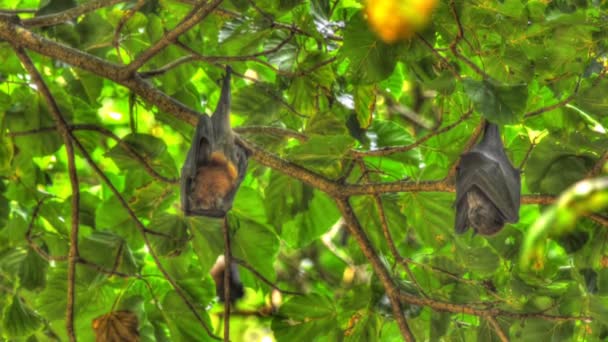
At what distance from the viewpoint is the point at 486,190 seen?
3.22m

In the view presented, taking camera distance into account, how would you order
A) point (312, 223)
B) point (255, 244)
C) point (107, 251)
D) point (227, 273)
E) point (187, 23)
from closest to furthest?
1. point (187, 23)
2. point (227, 273)
3. point (107, 251)
4. point (255, 244)
5. point (312, 223)

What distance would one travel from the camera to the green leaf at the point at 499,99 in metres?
2.70

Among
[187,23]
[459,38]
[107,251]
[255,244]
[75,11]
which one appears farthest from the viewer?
[255,244]

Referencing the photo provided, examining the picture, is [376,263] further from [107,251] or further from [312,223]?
[107,251]

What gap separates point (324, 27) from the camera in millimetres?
3695

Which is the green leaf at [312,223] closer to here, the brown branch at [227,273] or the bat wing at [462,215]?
the brown branch at [227,273]

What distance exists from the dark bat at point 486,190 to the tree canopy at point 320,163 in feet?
0.30

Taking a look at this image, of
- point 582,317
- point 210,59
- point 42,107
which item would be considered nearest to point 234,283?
point 42,107

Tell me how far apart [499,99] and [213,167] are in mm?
1326

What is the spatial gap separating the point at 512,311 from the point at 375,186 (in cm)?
76

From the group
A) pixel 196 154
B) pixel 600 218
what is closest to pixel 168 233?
pixel 196 154

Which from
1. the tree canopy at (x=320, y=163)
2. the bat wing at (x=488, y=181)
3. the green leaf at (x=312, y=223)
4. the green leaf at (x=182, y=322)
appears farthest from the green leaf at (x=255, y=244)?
the bat wing at (x=488, y=181)

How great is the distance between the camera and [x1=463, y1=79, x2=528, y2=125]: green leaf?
2.70 metres

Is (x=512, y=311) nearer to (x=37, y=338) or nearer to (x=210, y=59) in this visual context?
(x=210, y=59)
